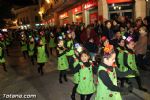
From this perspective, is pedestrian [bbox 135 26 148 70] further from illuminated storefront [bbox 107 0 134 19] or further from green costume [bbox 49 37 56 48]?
green costume [bbox 49 37 56 48]

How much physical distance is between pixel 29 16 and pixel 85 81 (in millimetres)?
83872

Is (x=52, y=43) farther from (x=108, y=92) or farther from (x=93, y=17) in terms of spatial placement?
(x=108, y=92)

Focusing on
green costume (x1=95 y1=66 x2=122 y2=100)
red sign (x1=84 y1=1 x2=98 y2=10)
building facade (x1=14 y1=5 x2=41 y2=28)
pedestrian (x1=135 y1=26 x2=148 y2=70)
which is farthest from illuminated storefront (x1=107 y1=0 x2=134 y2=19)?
building facade (x1=14 y1=5 x2=41 y2=28)

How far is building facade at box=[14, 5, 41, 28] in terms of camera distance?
86.6m

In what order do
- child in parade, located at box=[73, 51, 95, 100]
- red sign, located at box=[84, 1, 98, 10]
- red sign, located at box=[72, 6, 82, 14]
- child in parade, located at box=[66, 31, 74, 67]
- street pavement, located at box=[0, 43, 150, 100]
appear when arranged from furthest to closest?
1. red sign, located at box=[72, 6, 82, 14]
2. red sign, located at box=[84, 1, 98, 10]
3. child in parade, located at box=[66, 31, 74, 67]
4. street pavement, located at box=[0, 43, 150, 100]
5. child in parade, located at box=[73, 51, 95, 100]

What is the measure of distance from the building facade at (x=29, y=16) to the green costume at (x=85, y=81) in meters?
77.7

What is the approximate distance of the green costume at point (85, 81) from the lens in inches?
277

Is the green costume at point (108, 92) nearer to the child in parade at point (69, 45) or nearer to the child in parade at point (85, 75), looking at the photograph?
the child in parade at point (85, 75)

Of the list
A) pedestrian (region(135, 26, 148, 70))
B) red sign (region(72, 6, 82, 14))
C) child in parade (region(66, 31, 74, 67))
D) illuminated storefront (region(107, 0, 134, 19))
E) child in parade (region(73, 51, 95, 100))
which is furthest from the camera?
red sign (region(72, 6, 82, 14))

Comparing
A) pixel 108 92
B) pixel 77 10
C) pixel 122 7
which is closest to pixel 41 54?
pixel 108 92

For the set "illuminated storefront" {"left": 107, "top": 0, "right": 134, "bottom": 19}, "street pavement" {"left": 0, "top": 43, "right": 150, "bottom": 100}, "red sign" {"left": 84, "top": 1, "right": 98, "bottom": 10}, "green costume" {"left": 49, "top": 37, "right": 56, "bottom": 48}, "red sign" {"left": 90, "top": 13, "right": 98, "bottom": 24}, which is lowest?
"street pavement" {"left": 0, "top": 43, "right": 150, "bottom": 100}

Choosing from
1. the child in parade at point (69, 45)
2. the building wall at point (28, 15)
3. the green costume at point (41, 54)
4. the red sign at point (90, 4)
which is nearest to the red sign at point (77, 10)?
the red sign at point (90, 4)

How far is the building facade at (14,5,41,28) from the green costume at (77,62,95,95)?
7766cm

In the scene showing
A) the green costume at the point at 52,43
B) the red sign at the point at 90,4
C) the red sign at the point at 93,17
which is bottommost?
the green costume at the point at 52,43
